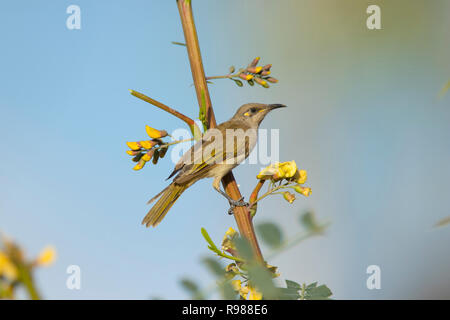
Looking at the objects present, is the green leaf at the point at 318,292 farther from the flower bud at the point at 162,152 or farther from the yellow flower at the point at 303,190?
the flower bud at the point at 162,152

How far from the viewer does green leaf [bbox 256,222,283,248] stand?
477mm

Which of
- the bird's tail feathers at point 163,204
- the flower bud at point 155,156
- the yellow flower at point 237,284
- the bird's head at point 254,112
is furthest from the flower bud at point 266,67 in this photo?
the bird's head at point 254,112

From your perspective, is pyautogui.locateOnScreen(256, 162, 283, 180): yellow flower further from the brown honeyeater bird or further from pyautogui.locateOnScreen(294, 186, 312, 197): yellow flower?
the brown honeyeater bird

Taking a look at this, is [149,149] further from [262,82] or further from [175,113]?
[262,82]

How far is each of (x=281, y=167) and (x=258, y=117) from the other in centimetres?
103

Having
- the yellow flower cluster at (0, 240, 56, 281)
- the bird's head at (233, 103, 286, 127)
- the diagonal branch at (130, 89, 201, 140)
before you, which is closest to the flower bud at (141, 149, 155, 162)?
the diagonal branch at (130, 89, 201, 140)

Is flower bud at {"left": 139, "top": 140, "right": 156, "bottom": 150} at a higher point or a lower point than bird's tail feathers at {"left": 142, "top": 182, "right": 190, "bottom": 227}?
higher

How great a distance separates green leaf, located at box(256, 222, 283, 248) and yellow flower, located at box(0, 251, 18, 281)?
301 mm

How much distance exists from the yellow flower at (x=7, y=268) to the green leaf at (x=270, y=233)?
0.99ft

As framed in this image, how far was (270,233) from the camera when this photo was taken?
482 millimetres

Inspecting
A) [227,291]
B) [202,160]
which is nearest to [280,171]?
[227,291]
